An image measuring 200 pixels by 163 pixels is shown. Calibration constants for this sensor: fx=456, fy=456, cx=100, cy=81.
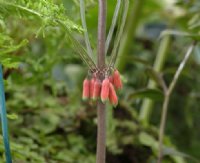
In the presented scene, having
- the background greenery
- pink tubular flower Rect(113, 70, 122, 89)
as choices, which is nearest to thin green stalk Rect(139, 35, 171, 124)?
the background greenery

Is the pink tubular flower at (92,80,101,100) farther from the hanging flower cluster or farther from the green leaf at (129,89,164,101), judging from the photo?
the green leaf at (129,89,164,101)

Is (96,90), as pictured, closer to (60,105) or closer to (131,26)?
(60,105)

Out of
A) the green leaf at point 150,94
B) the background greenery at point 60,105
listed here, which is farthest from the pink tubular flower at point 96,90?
the green leaf at point 150,94

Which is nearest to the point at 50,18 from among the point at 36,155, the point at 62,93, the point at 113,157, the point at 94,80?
the point at 94,80

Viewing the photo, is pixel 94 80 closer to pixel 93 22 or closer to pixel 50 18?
pixel 50 18

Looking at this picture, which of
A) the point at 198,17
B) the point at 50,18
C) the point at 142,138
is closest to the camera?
the point at 50,18

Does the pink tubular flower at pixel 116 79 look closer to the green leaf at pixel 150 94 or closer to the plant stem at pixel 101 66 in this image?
the plant stem at pixel 101 66

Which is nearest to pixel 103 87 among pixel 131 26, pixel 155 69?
pixel 155 69
